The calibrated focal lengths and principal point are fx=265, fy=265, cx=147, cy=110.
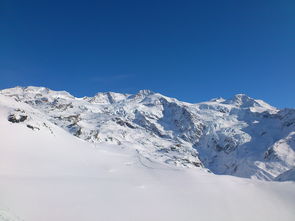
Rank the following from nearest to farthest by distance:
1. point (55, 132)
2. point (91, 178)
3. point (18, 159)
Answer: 1. point (91, 178)
2. point (18, 159)
3. point (55, 132)

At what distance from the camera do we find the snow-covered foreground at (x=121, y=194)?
13492 millimetres

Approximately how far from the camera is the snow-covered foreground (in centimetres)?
1349

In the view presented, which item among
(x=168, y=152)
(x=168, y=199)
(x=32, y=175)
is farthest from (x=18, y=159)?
(x=168, y=152)

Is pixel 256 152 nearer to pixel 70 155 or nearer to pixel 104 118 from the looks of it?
pixel 104 118

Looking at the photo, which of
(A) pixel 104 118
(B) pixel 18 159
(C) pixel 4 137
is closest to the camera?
(B) pixel 18 159

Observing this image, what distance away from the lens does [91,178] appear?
20.9 metres

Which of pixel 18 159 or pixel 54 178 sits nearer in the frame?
pixel 54 178

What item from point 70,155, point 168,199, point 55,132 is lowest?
point 168,199

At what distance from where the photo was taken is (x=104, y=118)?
180750mm

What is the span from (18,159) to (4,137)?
22.0ft

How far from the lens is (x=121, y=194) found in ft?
55.4

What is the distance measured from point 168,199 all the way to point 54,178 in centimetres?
873

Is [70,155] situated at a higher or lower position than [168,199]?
higher

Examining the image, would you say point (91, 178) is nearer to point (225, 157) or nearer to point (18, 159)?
point (18, 159)
